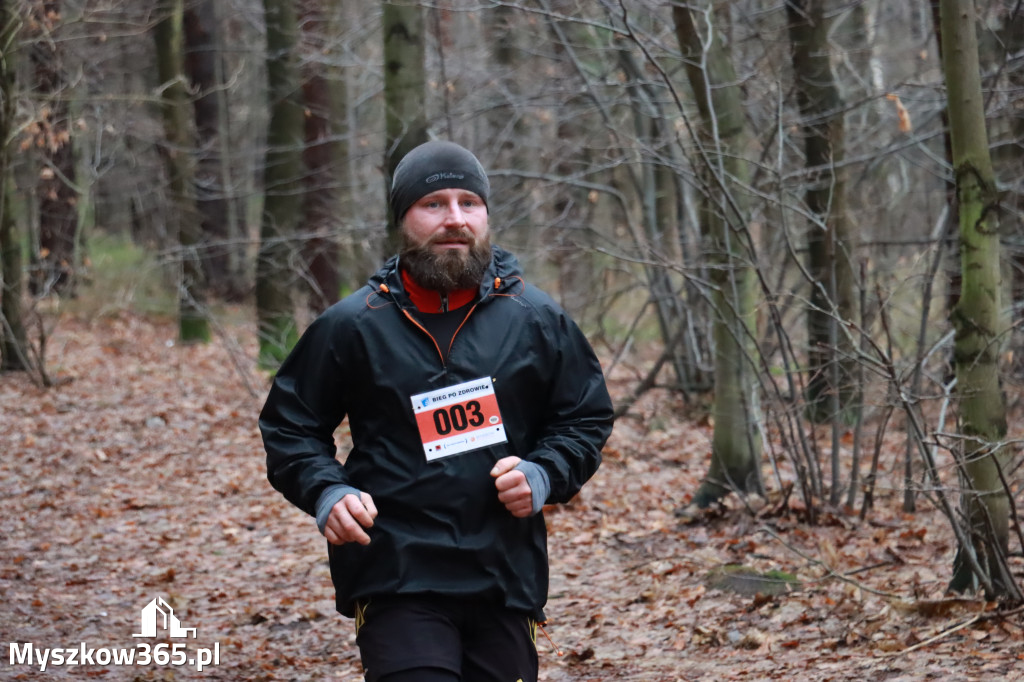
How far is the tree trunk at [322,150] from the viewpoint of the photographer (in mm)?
14727

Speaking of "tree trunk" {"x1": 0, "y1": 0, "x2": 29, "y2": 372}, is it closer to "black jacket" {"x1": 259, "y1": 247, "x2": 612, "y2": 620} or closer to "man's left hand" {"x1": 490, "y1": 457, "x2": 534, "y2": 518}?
"black jacket" {"x1": 259, "y1": 247, "x2": 612, "y2": 620}

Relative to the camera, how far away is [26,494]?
928 cm

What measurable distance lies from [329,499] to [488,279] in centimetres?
80

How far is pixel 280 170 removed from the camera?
48.6ft

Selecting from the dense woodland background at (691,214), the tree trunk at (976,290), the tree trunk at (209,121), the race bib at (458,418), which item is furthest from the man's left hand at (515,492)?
the tree trunk at (209,121)

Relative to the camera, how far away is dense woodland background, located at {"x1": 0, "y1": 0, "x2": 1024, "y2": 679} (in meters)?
5.74

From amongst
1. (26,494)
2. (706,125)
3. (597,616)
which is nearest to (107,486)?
(26,494)

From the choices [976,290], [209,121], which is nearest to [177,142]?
[209,121]

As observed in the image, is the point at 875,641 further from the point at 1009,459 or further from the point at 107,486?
the point at 107,486

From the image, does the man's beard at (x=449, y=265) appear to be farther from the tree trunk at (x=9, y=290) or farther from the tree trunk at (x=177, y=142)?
the tree trunk at (x=177, y=142)

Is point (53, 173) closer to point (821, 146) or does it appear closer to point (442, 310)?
point (821, 146)

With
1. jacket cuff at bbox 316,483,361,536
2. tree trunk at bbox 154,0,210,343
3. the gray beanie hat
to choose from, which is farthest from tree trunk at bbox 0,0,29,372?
jacket cuff at bbox 316,483,361,536

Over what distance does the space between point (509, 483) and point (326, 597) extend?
4.38 meters

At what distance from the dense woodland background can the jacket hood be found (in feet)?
6.86
